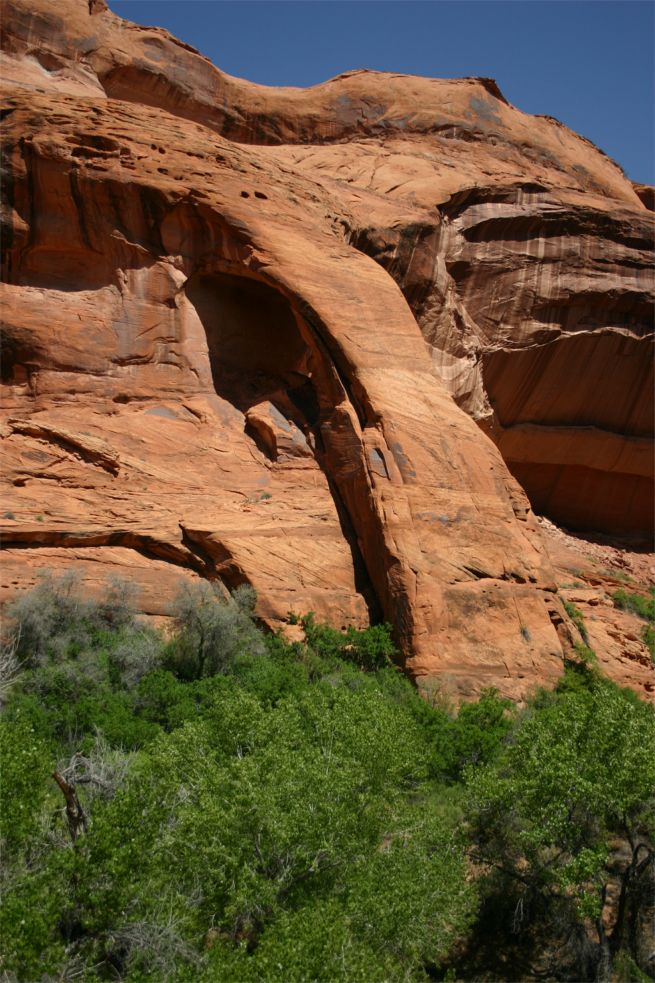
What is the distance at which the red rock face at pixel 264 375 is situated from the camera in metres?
16.0

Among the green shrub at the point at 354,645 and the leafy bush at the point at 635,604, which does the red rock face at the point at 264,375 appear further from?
the leafy bush at the point at 635,604

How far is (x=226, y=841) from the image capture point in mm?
9125

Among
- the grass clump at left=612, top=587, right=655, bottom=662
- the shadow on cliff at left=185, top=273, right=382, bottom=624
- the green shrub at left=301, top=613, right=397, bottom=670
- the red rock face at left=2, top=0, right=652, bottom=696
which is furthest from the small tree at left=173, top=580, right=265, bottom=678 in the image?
the grass clump at left=612, top=587, right=655, bottom=662

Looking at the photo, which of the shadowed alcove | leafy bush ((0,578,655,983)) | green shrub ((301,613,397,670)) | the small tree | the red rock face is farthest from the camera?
the shadowed alcove

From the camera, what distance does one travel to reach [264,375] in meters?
20.1

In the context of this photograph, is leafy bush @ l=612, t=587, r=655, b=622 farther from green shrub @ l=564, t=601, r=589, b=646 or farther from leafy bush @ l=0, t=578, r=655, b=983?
leafy bush @ l=0, t=578, r=655, b=983

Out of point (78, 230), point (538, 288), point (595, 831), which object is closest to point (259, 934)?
point (595, 831)

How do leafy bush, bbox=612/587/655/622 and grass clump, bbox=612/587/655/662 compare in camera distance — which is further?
leafy bush, bbox=612/587/655/622

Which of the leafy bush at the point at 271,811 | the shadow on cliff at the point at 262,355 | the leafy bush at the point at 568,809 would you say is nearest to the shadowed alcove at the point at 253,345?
the shadow on cliff at the point at 262,355

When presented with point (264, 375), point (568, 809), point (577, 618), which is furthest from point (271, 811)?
point (264, 375)

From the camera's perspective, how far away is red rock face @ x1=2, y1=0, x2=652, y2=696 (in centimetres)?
1596

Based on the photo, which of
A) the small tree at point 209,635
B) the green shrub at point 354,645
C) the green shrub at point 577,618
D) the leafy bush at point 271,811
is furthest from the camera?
the green shrub at point 577,618

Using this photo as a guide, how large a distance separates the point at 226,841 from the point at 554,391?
20138mm

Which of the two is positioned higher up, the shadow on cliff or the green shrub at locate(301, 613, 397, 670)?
the shadow on cliff
